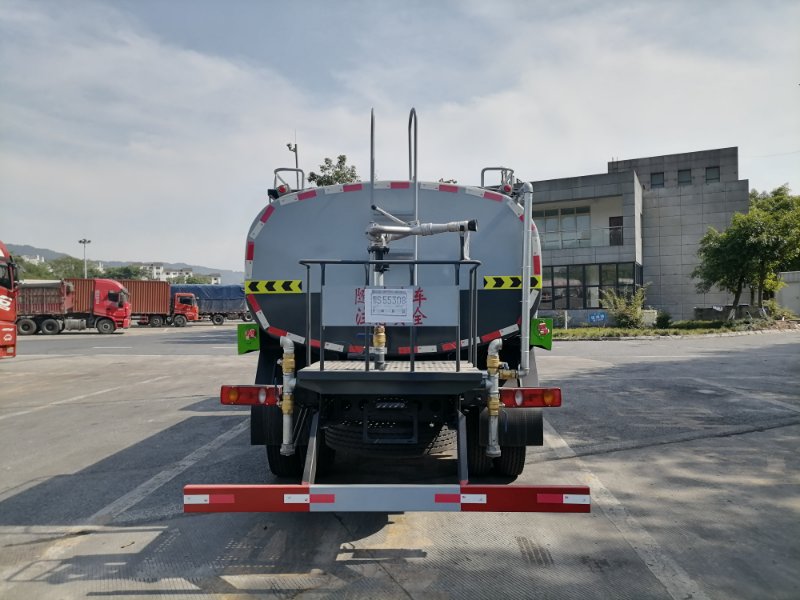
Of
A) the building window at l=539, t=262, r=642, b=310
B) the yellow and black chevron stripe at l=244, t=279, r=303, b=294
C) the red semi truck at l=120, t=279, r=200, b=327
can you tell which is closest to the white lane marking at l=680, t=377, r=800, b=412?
the yellow and black chevron stripe at l=244, t=279, r=303, b=294

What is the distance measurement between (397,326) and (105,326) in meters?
32.0

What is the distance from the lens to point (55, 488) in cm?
504

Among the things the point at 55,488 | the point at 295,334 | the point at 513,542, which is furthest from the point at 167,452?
the point at 513,542

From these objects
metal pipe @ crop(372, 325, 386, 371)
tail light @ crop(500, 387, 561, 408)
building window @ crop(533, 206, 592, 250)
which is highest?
building window @ crop(533, 206, 592, 250)

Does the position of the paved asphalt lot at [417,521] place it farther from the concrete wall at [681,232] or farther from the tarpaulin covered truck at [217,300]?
the tarpaulin covered truck at [217,300]

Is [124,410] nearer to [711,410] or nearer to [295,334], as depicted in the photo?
[295,334]

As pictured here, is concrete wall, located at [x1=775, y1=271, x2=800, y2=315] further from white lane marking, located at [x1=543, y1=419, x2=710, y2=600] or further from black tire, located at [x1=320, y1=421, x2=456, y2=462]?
black tire, located at [x1=320, y1=421, x2=456, y2=462]

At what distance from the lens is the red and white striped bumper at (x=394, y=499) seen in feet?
10.4

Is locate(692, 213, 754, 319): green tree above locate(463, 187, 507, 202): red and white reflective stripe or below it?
above

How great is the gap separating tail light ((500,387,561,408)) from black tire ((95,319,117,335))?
32.3 m

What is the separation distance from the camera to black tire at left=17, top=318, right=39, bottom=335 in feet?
98.2

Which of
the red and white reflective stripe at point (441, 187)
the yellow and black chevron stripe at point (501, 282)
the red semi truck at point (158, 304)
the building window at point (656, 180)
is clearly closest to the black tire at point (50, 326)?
the red semi truck at point (158, 304)

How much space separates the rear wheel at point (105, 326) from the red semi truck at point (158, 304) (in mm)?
6086

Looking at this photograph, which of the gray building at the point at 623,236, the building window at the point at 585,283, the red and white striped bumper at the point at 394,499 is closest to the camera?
the red and white striped bumper at the point at 394,499
